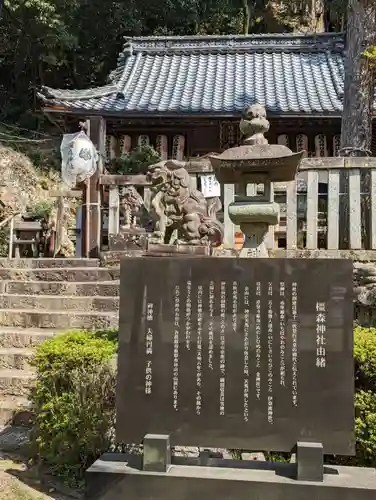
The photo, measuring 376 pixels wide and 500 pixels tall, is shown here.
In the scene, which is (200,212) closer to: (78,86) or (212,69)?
(212,69)

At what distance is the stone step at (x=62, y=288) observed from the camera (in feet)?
23.5

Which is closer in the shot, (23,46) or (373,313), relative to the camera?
(373,313)

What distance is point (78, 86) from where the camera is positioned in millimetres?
23562

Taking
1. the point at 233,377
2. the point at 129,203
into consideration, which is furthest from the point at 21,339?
the point at 233,377

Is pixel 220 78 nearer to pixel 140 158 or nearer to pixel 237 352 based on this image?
pixel 140 158

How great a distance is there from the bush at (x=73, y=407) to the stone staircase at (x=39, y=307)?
3.61 ft

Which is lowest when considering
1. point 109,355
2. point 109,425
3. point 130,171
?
point 109,425

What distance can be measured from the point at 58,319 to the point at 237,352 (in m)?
3.77

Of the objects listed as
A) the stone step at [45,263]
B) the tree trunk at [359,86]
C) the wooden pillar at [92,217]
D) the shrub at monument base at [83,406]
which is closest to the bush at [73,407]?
the shrub at monument base at [83,406]

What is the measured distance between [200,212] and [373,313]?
230 cm

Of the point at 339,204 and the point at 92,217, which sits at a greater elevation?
the point at 339,204

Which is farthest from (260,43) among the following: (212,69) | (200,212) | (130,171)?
(200,212)

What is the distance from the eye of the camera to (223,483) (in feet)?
10.3

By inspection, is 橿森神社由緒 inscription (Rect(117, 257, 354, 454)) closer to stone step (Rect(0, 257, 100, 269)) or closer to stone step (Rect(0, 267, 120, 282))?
stone step (Rect(0, 267, 120, 282))
